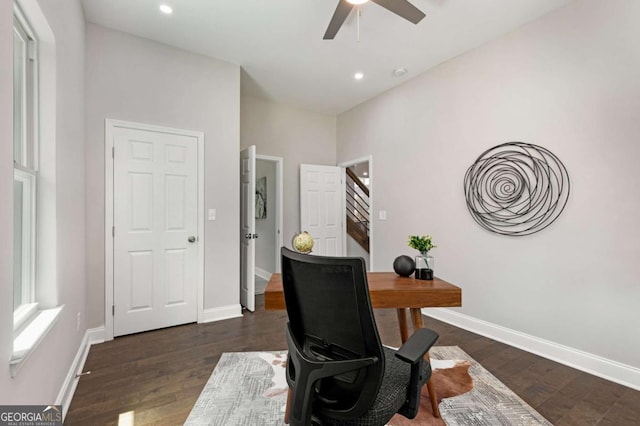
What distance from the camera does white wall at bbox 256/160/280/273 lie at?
5375mm

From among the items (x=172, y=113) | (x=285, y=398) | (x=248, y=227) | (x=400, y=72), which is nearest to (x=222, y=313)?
(x=248, y=227)

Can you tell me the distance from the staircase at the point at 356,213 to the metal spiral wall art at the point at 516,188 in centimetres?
235

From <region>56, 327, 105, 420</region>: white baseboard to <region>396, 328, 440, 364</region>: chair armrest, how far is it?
199 centimetres

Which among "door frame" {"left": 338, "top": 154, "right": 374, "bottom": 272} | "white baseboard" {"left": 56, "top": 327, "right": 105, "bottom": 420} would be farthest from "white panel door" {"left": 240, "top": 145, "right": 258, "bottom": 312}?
"door frame" {"left": 338, "top": 154, "right": 374, "bottom": 272}

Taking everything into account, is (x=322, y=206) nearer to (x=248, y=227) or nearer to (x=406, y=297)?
(x=248, y=227)

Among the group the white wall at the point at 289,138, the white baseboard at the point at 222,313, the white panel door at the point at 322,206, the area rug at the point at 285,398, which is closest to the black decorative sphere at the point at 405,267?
the area rug at the point at 285,398

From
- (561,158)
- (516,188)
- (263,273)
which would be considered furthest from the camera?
(263,273)

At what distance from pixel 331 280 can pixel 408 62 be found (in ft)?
10.6

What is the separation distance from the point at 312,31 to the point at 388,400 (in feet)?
9.92

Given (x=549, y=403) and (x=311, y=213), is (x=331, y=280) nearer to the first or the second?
(x=549, y=403)

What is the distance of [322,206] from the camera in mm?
4988

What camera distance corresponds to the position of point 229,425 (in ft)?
5.37

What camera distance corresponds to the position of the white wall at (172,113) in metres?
2.76

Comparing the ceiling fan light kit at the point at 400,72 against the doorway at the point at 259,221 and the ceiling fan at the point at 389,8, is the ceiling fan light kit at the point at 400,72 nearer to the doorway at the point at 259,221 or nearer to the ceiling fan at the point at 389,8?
the ceiling fan at the point at 389,8
